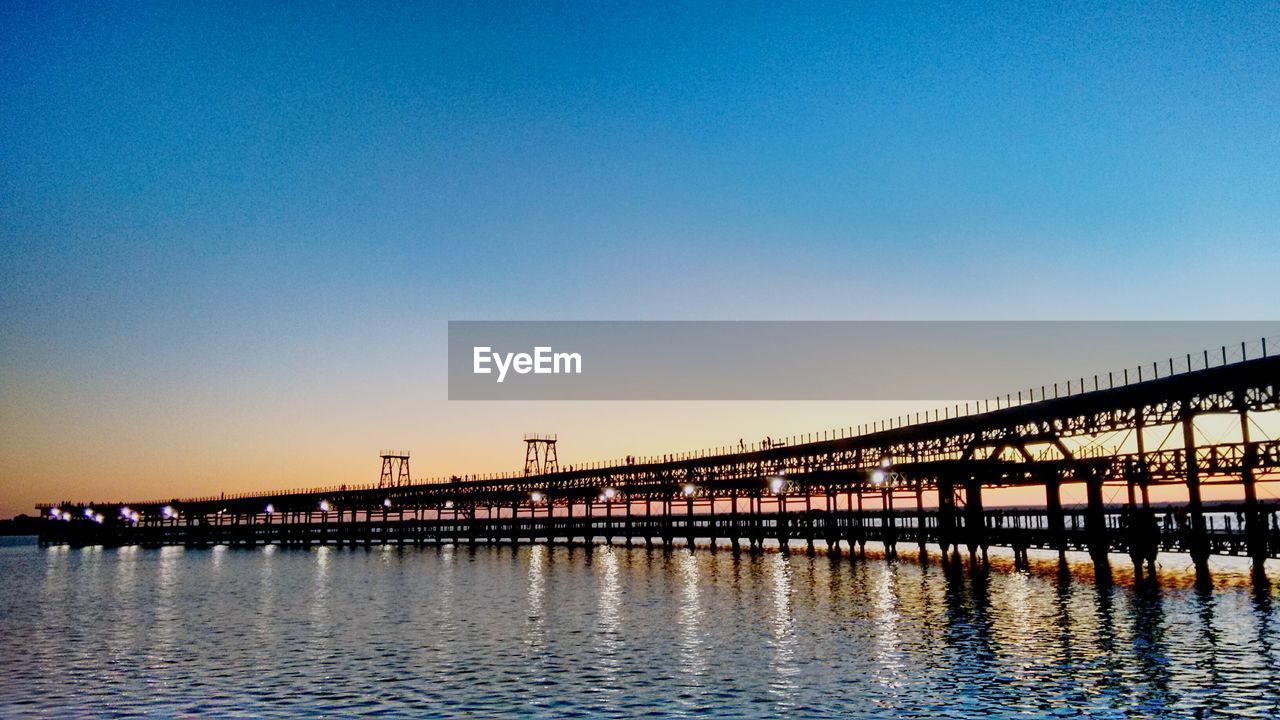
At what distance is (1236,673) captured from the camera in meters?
26.8

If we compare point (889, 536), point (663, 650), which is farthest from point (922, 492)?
point (663, 650)

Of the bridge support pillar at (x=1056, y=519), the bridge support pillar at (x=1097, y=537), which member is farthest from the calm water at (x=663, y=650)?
the bridge support pillar at (x=1056, y=519)

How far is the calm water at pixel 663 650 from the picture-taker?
25.5 meters

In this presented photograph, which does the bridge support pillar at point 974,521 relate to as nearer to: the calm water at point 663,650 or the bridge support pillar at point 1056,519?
the bridge support pillar at point 1056,519

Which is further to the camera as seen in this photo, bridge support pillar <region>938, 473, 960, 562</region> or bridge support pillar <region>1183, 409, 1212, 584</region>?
bridge support pillar <region>938, 473, 960, 562</region>

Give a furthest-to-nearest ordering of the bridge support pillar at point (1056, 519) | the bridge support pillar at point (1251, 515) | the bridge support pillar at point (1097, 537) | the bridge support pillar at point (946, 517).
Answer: the bridge support pillar at point (946, 517)
the bridge support pillar at point (1056, 519)
the bridge support pillar at point (1097, 537)
the bridge support pillar at point (1251, 515)

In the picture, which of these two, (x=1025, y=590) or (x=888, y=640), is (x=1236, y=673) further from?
(x=1025, y=590)

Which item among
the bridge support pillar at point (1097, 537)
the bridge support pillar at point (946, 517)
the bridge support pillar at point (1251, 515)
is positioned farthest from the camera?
the bridge support pillar at point (946, 517)

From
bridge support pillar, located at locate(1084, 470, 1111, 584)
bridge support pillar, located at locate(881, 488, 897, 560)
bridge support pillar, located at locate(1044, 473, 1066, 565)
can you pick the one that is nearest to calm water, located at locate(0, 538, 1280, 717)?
bridge support pillar, located at locate(1084, 470, 1111, 584)

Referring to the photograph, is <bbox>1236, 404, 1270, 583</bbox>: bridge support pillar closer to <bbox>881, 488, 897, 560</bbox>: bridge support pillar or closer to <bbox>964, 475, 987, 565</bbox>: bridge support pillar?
<bbox>964, 475, 987, 565</bbox>: bridge support pillar

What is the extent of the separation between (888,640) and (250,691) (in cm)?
2272

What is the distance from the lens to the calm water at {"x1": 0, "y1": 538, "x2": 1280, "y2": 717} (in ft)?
83.8

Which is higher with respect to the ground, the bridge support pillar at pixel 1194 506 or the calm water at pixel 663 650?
the bridge support pillar at pixel 1194 506

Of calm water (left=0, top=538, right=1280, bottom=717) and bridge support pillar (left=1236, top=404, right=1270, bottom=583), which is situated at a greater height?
bridge support pillar (left=1236, top=404, right=1270, bottom=583)
